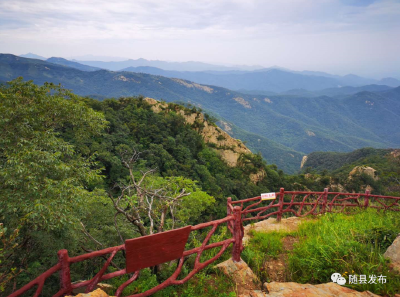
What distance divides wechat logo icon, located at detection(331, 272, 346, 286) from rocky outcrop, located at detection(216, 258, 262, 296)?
51.9 inches

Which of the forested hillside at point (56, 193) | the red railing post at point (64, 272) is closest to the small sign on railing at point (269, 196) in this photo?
the forested hillside at point (56, 193)

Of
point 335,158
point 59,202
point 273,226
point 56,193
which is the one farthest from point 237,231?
point 335,158


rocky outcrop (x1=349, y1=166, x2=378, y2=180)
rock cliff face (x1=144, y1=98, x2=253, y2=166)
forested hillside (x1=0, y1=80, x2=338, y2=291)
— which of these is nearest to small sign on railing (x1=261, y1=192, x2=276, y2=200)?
Answer: forested hillside (x1=0, y1=80, x2=338, y2=291)

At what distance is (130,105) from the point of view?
36938 millimetres

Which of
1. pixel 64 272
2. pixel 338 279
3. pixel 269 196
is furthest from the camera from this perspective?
pixel 269 196

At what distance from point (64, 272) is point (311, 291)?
12.7ft

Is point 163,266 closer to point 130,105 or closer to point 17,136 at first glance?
point 17,136

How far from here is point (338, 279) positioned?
3.82 m

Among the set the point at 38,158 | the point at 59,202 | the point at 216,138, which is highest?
the point at 38,158

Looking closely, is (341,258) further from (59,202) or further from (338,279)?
(59,202)

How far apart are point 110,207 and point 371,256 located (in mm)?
11041

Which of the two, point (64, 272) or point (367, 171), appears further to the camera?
point (367, 171)

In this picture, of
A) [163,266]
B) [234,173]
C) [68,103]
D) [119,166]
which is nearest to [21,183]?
[68,103]

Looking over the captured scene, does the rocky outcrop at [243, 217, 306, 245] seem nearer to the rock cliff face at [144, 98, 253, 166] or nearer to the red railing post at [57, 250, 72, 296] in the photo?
the red railing post at [57, 250, 72, 296]
